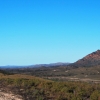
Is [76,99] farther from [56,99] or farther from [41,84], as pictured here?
[41,84]

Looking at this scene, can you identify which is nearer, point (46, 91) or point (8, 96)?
point (8, 96)

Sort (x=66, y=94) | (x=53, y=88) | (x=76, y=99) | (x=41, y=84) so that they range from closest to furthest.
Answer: (x=76, y=99)
(x=66, y=94)
(x=53, y=88)
(x=41, y=84)

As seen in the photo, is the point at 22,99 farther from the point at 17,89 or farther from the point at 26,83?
the point at 26,83

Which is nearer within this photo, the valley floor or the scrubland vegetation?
the valley floor

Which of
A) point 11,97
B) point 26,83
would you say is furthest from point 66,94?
point 26,83

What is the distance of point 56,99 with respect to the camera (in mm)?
18719

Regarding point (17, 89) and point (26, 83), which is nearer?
point (17, 89)

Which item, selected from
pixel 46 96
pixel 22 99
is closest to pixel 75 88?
pixel 46 96

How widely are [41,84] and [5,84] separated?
133 inches

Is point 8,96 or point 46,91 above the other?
point 46,91

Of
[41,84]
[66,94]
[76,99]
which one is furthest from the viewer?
[41,84]

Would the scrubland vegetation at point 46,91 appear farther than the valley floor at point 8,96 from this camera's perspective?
Yes

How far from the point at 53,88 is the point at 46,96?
227 cm

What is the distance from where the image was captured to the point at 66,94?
19750 millimetres
